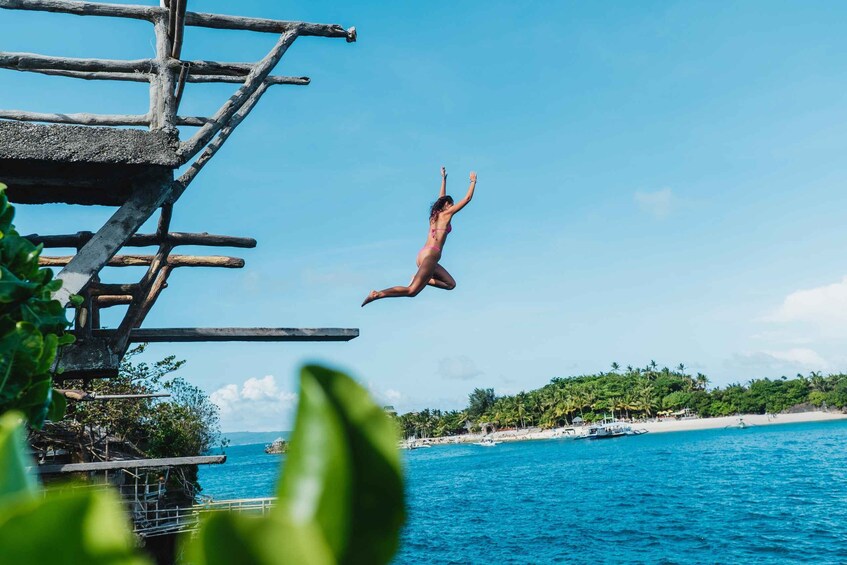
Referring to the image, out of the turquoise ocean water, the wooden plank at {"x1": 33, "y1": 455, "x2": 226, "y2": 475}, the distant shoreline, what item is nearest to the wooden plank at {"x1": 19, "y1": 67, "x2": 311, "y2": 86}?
the wooden plank at {"x1": 33, "y1": 455, "x2": 226, "y2": 475}

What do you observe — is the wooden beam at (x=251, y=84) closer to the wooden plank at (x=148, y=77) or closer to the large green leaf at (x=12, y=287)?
the wooden plank at (x=148, y=77)

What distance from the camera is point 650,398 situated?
119062 mm

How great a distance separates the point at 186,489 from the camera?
26.1 meters

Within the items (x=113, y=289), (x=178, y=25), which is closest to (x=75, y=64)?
(x=178, y=25)

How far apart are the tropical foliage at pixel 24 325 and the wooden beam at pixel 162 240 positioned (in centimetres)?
345

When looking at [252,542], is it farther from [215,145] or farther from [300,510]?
[215,145]

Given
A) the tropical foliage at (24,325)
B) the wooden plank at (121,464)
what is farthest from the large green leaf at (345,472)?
the wooden plank at (121,464)

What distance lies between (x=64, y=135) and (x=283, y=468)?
484cm

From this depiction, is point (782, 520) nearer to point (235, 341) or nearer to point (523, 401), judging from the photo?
point (235, 341)

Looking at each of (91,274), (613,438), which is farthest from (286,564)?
(613,438)

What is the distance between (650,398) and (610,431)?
37.6ft

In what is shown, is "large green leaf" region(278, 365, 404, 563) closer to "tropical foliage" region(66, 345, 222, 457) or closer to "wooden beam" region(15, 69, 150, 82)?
"wooden beam" region(15, 69, 150, 82)

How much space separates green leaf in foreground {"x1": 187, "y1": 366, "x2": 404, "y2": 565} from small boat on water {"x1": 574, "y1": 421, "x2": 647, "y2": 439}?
388 ft

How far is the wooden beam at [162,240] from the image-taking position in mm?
5922
